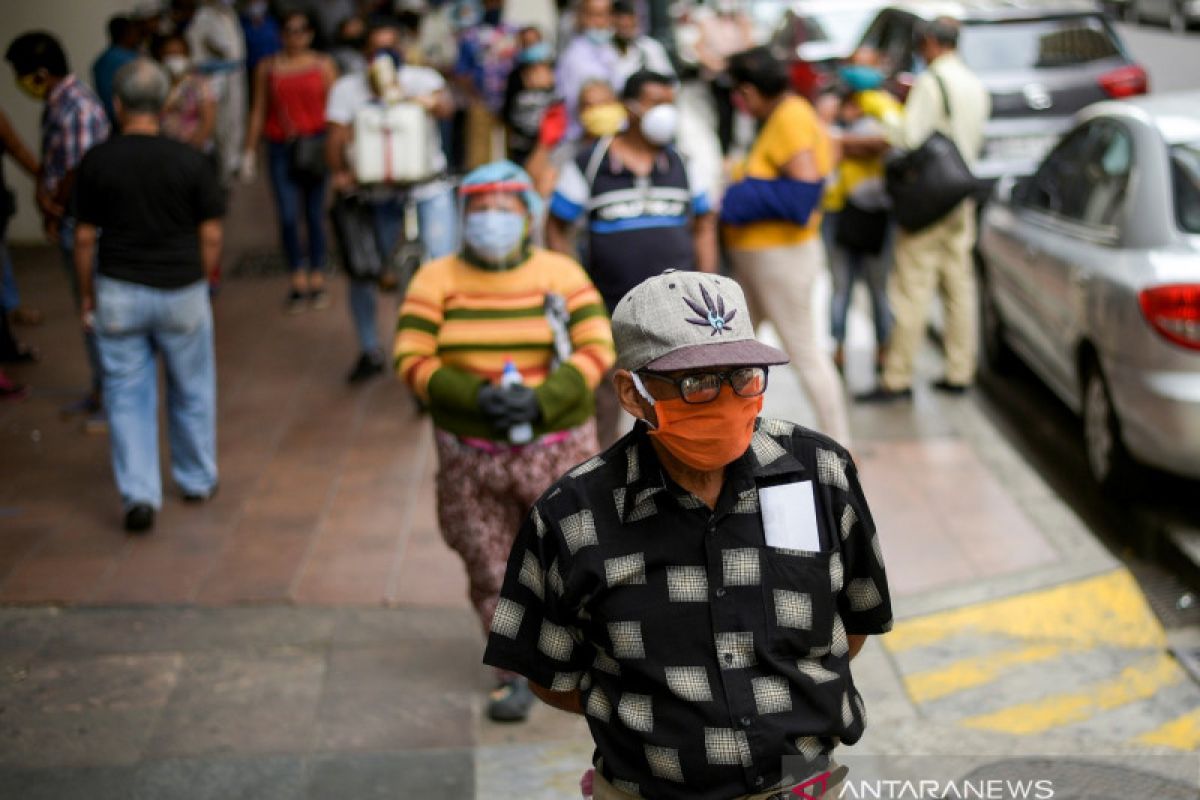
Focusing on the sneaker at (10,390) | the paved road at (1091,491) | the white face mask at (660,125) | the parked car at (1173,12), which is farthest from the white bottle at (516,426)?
the parked car at (1173,12)

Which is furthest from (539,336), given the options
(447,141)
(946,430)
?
(447,141)

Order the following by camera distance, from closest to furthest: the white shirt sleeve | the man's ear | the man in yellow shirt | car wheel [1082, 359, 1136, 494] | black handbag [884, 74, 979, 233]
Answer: the man's ear, the man in yellow shirt, car wheel [1082, 359, 1136, 494], black handbag [884, 74, 979, 233], the white shirt sleeve

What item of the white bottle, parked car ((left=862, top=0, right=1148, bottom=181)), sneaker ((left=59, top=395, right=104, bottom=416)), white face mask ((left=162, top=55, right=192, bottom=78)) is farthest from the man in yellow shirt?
white face mask ((left=162, top=55, right=192, bottom=78))

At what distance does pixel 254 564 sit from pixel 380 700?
1.38 metres

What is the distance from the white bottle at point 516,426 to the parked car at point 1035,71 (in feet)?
25.3

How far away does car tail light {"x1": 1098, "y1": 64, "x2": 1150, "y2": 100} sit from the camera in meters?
12.3

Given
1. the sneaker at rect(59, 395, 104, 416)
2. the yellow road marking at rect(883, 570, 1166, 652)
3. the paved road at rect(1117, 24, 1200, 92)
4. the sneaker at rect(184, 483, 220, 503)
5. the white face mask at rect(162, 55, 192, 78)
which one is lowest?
the yellow road marking at rect(883, 570, 1166, 652)

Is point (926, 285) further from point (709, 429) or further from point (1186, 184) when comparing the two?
point (709, 429)

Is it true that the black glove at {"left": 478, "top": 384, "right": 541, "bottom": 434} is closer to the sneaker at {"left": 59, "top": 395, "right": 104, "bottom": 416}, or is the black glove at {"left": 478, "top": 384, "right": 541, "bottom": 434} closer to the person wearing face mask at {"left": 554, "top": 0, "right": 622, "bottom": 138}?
the sneaker at {"left": 59, "top": 395, "right": 104, "bottom": 416}

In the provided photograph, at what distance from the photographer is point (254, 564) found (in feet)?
21.1

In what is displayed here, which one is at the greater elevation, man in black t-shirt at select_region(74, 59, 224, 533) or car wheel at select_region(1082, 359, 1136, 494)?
man in black t-shirt at select_region(74, 59, 224, 533)

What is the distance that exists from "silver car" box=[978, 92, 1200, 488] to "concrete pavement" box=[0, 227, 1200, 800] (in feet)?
1.65

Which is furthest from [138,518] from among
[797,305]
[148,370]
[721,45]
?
[721,45]

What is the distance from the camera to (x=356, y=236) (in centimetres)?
843
